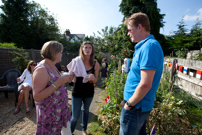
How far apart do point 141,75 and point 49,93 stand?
0.96 metres

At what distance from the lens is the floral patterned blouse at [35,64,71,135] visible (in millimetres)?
1308

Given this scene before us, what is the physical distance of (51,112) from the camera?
134 centimetres

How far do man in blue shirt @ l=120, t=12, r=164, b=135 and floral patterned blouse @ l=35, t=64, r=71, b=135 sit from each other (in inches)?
30.1

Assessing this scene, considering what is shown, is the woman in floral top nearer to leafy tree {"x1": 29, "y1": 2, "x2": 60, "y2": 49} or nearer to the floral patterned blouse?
the floral patterned blouse

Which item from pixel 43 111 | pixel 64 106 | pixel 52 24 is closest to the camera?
pixel 43 111

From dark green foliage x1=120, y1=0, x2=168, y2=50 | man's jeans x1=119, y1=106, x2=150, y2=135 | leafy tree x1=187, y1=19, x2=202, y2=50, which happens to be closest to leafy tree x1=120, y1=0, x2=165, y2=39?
dark green foliage x1=120, y1=0, x2=168, y2=50

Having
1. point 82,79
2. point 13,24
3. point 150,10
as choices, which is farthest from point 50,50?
point 13,24

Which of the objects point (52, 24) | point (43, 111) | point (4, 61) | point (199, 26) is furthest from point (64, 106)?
point (52, 24)

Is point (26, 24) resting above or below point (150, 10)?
below

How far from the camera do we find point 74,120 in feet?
6.57

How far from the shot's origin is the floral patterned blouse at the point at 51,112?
1.31 meters

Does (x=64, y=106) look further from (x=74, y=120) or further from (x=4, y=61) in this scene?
(x=4, y=61)

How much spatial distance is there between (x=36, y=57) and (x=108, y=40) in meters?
9.19

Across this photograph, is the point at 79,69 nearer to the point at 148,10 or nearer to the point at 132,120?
the point at 132,120
